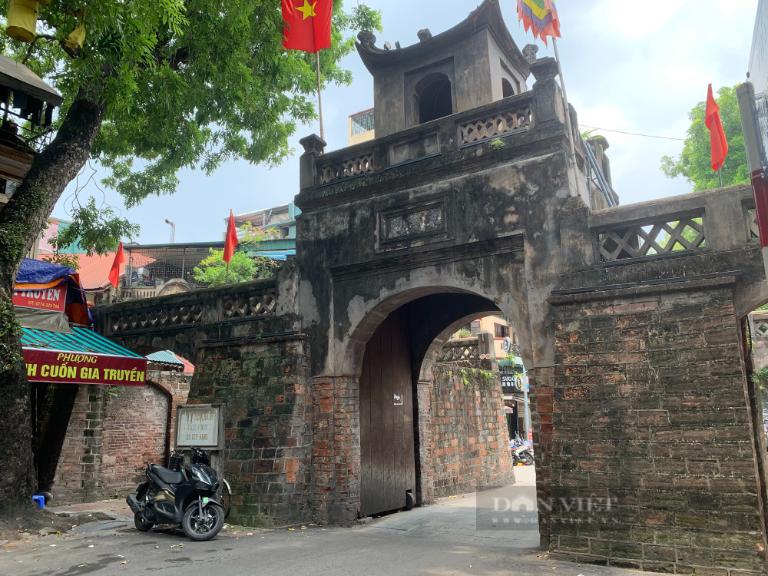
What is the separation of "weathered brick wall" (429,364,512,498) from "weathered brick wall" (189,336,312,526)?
136 inches

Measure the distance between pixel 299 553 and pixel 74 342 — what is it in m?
5.96

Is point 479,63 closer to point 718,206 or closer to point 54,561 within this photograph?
point 718,206

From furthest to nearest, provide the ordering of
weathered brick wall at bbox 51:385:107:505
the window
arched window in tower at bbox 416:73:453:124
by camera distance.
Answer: the window, weathered brick wall at bbox 51:385:107:505, arched window in tower at bbox 416:73:453:124

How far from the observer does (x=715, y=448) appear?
5645 mm

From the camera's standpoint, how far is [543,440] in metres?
6.73

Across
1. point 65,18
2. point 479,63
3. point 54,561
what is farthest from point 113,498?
point 479,63

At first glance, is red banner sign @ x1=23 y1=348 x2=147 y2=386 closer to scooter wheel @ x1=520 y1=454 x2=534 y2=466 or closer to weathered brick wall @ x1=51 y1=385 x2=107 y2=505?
weathered brick wall @ x1=51 y1=385 x2=107 y2=505

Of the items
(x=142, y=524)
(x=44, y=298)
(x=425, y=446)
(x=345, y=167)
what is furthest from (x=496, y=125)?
(x=44, y=298)

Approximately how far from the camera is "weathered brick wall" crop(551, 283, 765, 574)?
5.52 m

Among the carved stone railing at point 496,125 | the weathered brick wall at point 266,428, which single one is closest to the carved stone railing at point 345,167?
the carved stone railing at point 496,125

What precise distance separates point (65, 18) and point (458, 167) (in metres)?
4.85

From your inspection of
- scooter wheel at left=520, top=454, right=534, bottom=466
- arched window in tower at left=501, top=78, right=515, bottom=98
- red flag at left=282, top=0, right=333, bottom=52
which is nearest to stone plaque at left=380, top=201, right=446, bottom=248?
red flag at left=282, top=0, right=333, bottom=52

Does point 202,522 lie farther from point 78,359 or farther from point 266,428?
point 78,359

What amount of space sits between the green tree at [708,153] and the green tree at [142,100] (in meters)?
12.4
